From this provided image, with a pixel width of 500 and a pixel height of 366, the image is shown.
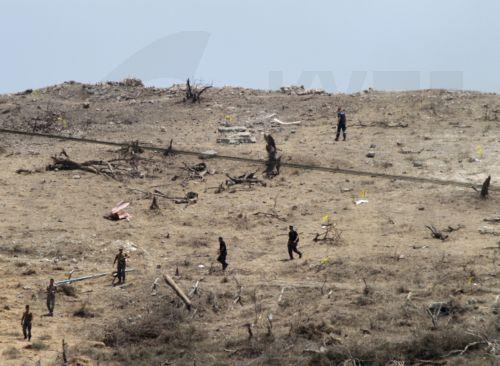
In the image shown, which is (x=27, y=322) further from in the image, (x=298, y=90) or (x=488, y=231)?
(x=298, y=90)

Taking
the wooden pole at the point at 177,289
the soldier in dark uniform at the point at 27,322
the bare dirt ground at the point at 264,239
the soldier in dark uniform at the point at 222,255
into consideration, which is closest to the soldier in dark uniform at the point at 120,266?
the bare dirt ground at the point at 264,239

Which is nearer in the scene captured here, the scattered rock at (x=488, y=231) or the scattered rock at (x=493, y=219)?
the scattered rock at (x=488, y=231)

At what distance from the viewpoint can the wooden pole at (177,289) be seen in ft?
49.9

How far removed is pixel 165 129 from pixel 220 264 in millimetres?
10552

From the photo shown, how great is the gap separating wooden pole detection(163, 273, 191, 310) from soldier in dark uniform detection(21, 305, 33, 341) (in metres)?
2.71

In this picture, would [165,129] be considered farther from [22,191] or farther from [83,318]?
[83,318]

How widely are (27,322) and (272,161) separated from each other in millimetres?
10058

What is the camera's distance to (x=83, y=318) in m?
15.3

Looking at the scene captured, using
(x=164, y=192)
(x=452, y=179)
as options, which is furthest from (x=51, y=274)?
(x=452, y=179)

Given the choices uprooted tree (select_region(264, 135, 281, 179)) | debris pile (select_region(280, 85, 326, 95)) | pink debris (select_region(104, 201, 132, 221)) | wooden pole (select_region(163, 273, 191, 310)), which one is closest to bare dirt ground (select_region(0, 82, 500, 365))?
wooden pole (select_region(163, 273, 191, 310))

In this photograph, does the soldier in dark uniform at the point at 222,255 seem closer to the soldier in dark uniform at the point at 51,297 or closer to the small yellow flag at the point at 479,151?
the soldier in dark uniform at the point at 51,297

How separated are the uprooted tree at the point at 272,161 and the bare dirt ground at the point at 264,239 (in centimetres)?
43

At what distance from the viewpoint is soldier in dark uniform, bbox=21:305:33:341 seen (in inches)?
556

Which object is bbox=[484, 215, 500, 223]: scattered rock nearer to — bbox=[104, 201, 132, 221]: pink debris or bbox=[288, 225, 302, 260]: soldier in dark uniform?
bbox=[288, 225, 302, 260]: soldier in dark uniform
